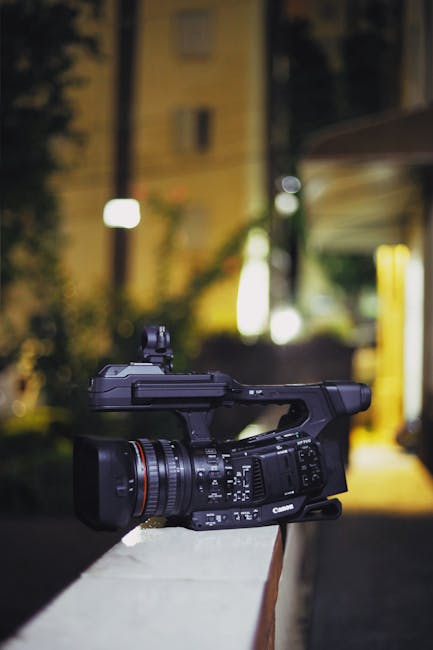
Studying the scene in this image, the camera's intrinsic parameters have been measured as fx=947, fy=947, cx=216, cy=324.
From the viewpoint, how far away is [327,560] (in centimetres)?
335

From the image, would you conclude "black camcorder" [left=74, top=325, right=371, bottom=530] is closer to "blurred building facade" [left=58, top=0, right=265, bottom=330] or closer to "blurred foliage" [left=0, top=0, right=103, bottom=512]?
"blurred foliage" [left=0, top=0, right=103, bottom=512]

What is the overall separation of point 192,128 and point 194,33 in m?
1.52

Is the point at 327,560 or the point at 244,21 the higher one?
the point at 244,21

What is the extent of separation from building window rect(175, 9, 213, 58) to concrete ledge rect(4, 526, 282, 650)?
14.0 meters

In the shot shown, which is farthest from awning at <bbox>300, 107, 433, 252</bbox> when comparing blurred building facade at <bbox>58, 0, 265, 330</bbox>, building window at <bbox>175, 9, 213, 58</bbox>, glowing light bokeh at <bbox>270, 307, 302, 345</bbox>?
building window at <bbox>175, 9, 213, 58</bbox>

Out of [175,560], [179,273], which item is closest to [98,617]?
[175,560]

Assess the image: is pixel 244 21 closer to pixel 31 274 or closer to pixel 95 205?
pixel 95 205

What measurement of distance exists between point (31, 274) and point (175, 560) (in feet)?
15.8

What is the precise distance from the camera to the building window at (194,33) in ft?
49.0

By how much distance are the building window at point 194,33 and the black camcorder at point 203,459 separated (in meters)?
13.8

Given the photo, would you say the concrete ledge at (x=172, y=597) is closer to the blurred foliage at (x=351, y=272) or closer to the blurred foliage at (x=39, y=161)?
the blurred foliage at (x=39, y=161)

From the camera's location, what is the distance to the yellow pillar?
7.97 metres

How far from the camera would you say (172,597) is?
143 cm

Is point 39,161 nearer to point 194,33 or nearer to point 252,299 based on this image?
point 252,299
